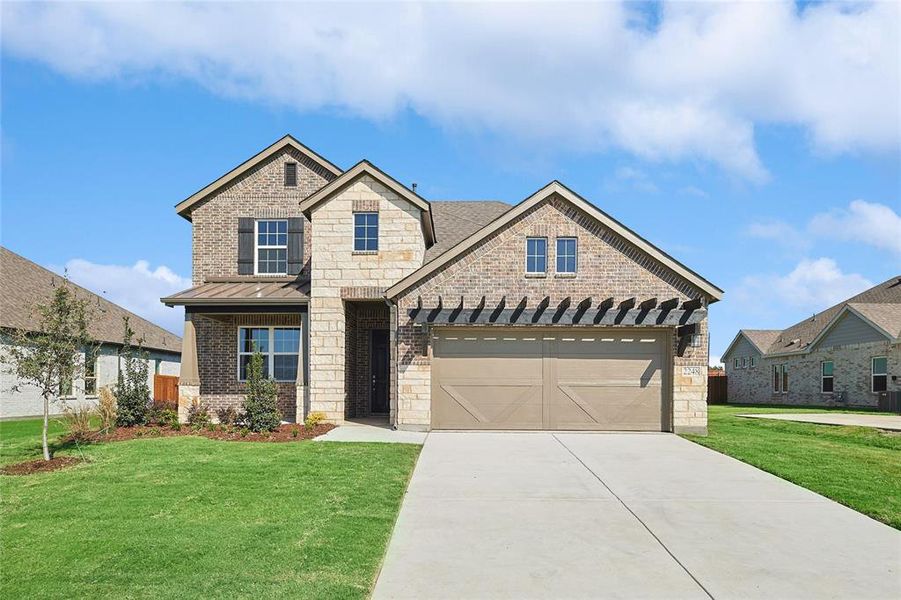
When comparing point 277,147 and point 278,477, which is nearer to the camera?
point 278,477

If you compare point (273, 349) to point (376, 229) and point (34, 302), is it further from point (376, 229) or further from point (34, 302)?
point (34, 302)

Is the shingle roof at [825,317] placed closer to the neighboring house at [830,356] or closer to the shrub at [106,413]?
the neighboring house at [830,356]

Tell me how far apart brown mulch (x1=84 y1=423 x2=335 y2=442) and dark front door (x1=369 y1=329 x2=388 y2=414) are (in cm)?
361

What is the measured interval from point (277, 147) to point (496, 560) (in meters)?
16.1

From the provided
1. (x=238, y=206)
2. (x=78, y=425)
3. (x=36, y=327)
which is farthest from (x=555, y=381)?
(x=36, y=327)

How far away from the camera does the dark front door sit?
1962cm

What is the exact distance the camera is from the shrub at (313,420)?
15.8m

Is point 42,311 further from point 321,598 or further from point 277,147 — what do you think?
point 277,147

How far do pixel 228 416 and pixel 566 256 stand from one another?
10.2 metres

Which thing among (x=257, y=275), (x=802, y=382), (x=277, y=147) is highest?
(x=277, y=147)

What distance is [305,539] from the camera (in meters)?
6.50

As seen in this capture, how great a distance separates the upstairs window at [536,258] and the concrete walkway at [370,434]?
16.1ft

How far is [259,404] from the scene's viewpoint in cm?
1492

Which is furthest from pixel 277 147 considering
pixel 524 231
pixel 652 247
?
pixel 652 247
